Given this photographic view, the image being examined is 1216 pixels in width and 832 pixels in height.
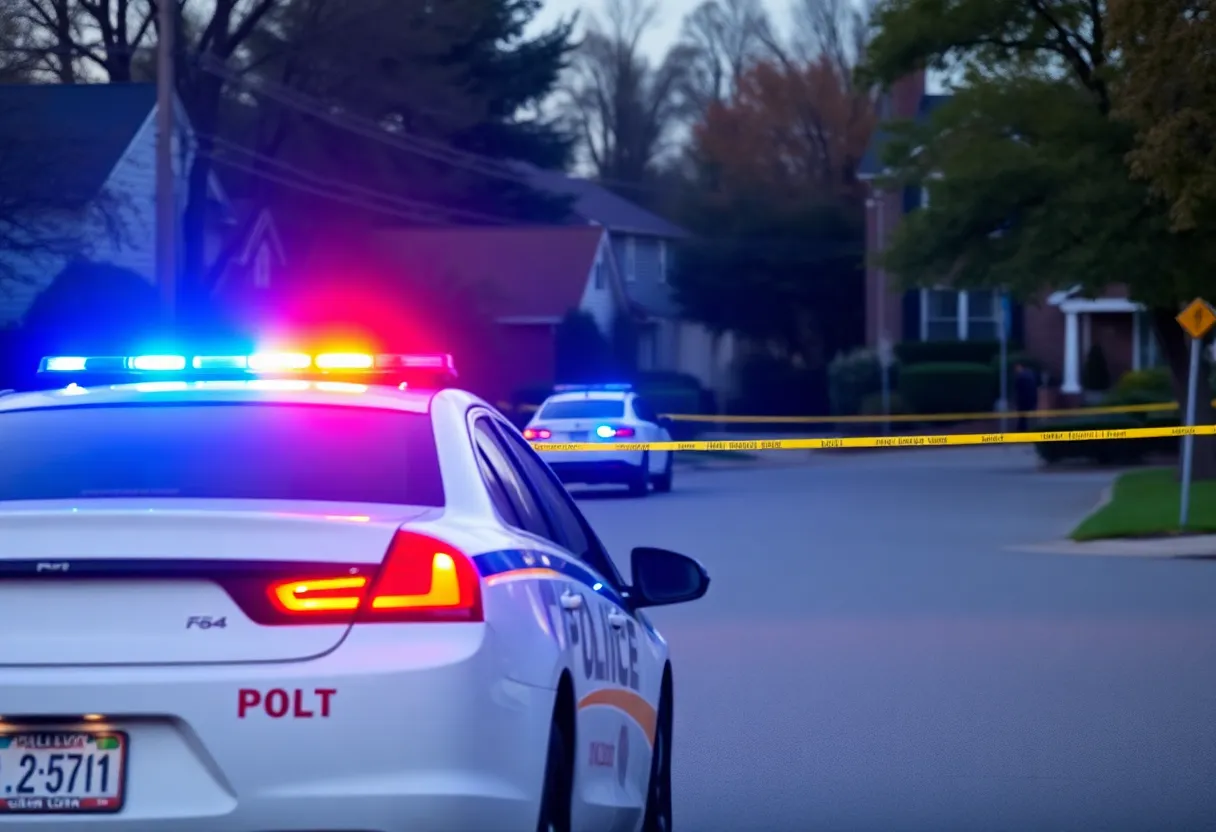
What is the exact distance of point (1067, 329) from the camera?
5578 centimetres

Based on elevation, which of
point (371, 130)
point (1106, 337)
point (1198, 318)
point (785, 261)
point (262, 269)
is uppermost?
point (371, 130)

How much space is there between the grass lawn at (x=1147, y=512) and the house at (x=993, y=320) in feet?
86.4

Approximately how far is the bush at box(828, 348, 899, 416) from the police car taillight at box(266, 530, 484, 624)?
51.9 m

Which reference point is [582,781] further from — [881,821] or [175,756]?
[881,821]

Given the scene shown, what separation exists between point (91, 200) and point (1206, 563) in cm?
1996

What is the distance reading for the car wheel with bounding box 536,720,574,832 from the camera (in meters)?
4.80

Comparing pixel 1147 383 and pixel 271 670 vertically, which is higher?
pixel 271 670

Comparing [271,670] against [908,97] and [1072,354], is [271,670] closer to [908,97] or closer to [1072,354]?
[1072,354]

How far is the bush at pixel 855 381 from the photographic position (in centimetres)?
5631

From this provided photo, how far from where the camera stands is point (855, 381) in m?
56.4

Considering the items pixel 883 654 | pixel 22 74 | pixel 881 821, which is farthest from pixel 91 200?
pixel 881 821

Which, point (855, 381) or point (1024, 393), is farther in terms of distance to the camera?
point (855, 381)

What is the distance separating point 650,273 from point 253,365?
64.7 m

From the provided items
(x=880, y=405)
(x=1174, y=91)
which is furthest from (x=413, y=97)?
(x=1174, y=91)
